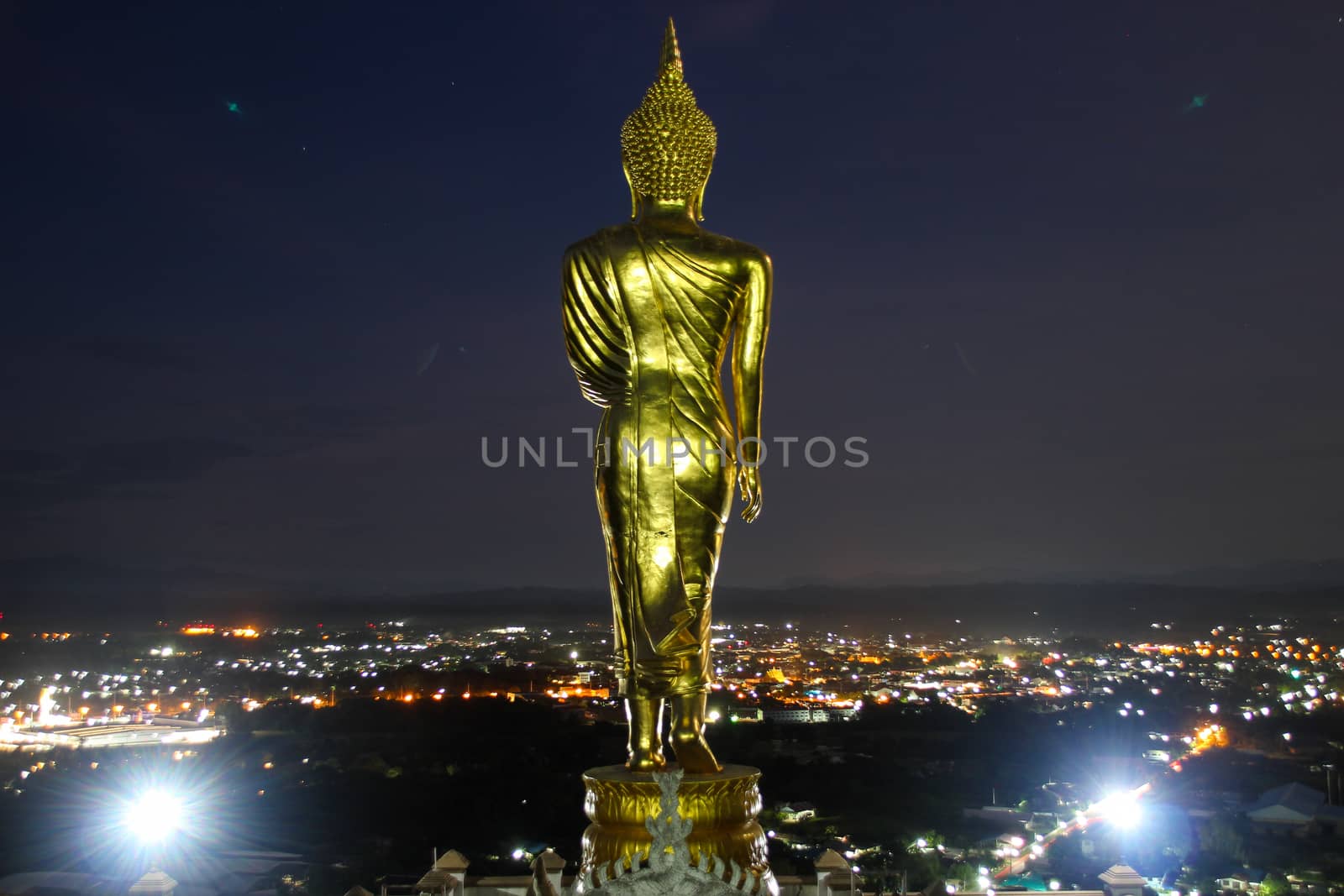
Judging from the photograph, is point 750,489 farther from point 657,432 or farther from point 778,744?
point 778,744

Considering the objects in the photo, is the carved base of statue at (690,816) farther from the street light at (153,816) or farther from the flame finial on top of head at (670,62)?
the street light at (153,816)

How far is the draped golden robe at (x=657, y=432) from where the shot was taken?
18.8 ft

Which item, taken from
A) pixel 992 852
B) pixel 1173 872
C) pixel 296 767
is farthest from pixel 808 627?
pixel 296 767

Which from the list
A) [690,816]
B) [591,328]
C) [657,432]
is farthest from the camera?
[591,328]

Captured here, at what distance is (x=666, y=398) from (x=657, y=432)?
0.57ft

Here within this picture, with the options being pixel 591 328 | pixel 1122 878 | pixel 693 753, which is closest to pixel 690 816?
pixel 693 753

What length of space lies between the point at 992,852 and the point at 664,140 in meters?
10.3

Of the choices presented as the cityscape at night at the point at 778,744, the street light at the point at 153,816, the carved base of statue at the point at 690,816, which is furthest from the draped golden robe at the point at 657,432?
the street light at the point at 153,816

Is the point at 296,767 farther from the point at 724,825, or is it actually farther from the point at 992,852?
the point at 724,825

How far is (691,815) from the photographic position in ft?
17.1

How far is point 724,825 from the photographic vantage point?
530 cm

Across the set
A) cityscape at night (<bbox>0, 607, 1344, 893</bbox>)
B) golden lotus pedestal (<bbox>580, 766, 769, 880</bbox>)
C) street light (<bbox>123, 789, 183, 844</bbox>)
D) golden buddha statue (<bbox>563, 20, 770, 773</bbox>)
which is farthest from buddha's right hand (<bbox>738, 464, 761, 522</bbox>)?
street light (<bbox>123, 789, 183, 844</bbox>)

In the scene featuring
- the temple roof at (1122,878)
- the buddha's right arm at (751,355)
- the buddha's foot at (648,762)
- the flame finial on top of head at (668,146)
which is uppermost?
the flame finial on top of head at (668,146)

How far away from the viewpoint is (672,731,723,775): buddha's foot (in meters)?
5.54
